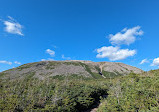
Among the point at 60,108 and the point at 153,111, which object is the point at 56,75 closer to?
the point at 60,108

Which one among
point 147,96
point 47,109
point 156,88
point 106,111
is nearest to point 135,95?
point 147,96

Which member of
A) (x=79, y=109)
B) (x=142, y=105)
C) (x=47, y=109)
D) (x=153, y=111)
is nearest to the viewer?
(x=153, y=111)

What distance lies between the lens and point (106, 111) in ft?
40.3

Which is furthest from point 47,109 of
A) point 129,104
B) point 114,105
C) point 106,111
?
point 129,104

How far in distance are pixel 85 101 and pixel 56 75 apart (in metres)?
85.7

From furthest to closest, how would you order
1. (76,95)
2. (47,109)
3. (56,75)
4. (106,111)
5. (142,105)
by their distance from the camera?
(56,75)
(76,95)
(47,109)
(106,111)
(142,105)

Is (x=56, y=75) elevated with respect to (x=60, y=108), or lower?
elevated

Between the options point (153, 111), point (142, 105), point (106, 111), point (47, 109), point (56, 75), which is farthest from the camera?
point (56, 75)

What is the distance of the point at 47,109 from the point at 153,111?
52.3ft

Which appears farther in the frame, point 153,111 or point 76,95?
point 76,95

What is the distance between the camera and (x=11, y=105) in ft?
42.1

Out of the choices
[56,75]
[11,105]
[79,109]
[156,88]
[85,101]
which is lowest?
[79,109]

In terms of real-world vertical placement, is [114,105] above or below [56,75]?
below

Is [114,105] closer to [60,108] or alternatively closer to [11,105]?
[60,108]
